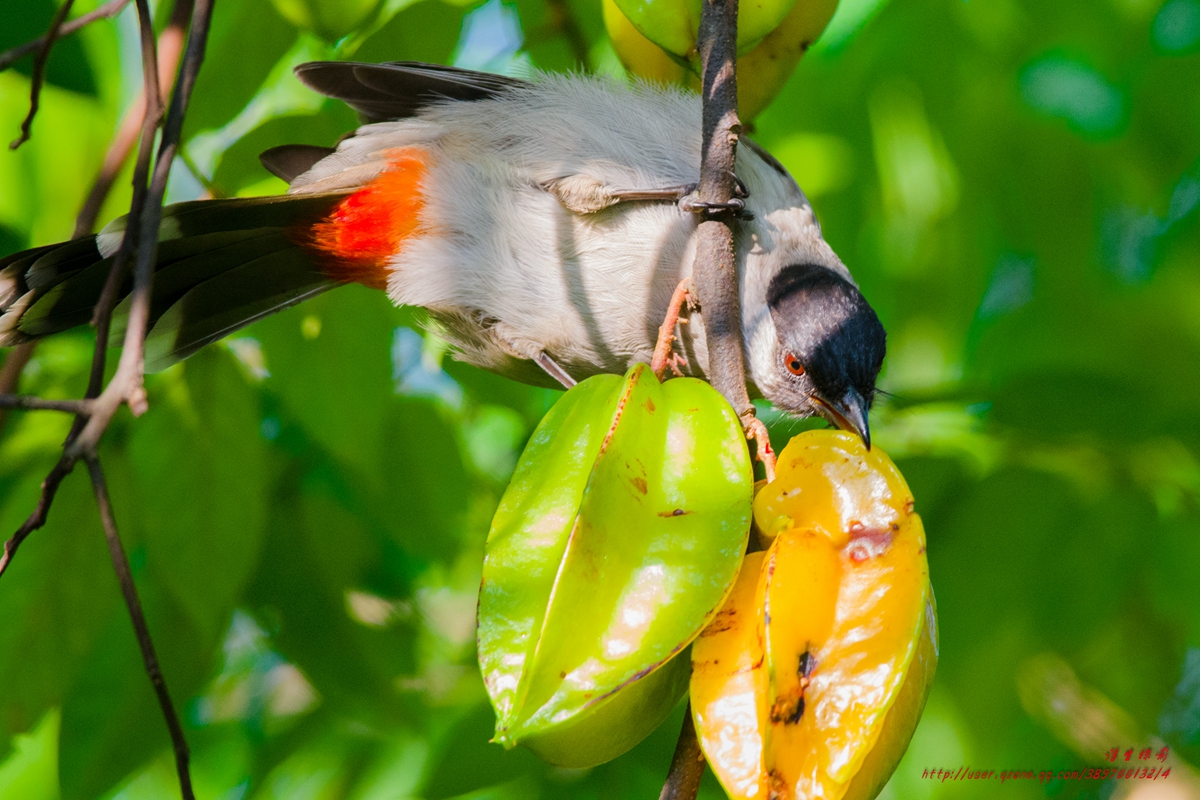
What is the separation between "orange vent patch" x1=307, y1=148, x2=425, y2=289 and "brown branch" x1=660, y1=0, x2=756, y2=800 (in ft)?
3.49

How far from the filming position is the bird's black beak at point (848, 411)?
6.41 feet

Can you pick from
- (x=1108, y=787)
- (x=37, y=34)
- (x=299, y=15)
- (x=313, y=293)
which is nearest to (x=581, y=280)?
(x=313, y=293)

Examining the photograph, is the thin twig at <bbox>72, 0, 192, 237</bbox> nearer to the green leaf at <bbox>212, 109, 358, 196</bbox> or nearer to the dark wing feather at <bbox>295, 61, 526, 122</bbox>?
the green leaf at <bbox>212, 109, 358, 196</bbox>

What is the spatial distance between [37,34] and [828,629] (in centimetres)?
189

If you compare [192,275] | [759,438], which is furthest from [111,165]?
[759,438]

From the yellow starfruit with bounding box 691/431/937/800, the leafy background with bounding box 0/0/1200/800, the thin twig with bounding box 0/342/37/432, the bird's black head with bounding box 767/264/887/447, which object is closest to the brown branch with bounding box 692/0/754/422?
the yellow starfruit with bounding box 691/431/937/800

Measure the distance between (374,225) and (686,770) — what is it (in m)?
1.69

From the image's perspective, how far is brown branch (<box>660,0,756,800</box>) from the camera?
1381 millimetres

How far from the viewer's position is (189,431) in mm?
1941

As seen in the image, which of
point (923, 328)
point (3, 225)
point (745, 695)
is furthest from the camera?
point (923, 328)

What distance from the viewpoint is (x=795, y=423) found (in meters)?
2.41

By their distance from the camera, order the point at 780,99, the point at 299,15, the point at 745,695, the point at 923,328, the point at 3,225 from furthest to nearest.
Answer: the point at 780,99, the point at 923,328, the point at 3,225, the point at 299,15, the point at 745,695

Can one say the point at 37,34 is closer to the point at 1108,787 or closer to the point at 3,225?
the point at 3,225

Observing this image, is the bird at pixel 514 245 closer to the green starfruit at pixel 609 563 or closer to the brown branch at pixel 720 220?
the brown branch at pixel 720 220
